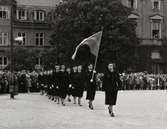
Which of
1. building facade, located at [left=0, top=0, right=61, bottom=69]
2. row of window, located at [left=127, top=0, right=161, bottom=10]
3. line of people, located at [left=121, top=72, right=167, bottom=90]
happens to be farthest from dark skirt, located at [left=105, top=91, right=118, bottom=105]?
row of window, located at [left=127, top=0, right=161, bottom=10]

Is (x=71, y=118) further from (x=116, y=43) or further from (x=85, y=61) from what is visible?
(x=85, y=61)

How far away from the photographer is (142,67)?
72.4m

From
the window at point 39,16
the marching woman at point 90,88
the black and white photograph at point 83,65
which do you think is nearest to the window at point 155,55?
the black and white photograph at point 83,65

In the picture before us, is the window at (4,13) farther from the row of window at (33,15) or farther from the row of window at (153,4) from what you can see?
the row of window at (153,4)

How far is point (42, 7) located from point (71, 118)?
6249 centimetres

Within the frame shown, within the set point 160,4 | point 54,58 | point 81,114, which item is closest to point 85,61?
point 54,58

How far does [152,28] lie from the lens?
81312 mm

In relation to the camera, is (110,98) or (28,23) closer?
(110,98)

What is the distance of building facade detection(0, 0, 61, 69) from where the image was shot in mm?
76875

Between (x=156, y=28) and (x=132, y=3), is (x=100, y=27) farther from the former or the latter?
(x=156, y=28)

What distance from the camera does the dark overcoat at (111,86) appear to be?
2021 cm

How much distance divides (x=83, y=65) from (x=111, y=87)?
4236cm

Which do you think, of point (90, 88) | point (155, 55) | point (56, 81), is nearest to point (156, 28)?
point (155, 55)

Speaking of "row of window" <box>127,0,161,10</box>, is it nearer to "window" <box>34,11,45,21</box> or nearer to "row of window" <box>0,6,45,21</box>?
"window" <box>34,11,45,21</box>
